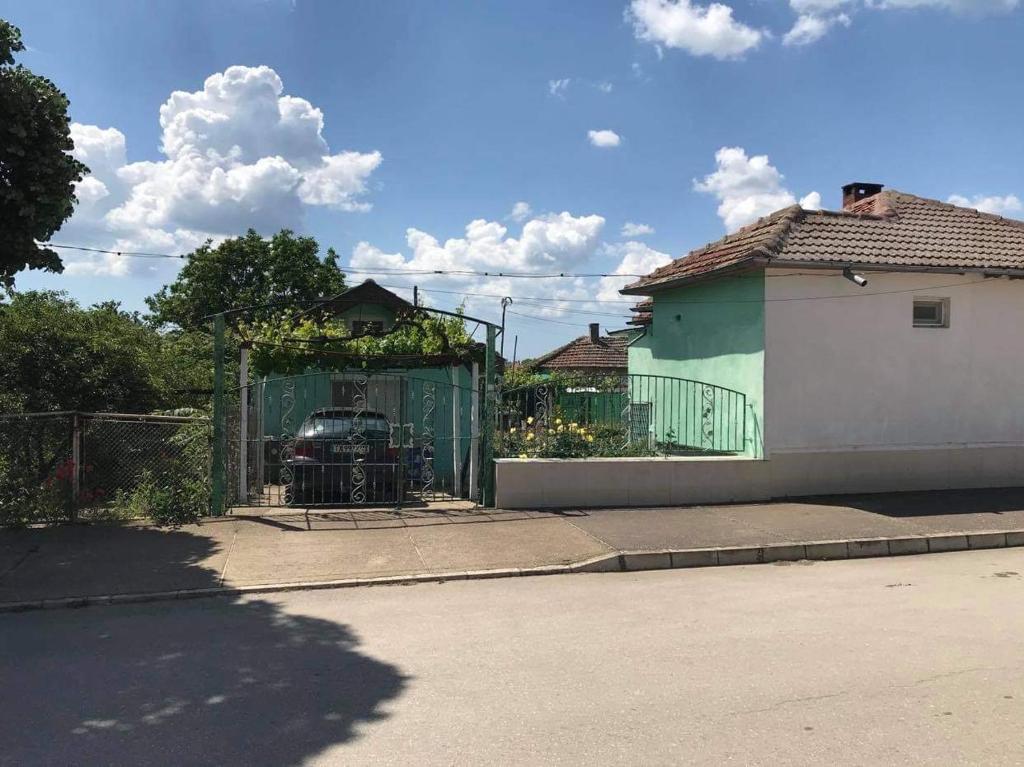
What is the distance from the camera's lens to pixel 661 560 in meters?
8.27

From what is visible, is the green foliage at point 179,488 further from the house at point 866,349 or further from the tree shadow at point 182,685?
Answer: the house at point 866,349

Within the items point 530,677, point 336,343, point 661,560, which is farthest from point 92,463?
point 530,677

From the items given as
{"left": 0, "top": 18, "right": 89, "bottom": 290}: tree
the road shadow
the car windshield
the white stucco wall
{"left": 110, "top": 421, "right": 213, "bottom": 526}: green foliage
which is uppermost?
{"left": 0, "top": 18, "right": 89, "bottom": 290}: tree

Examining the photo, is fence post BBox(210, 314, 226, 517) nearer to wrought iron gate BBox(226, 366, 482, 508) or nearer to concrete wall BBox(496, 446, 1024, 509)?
wrought iron gate BBox(226, 366, 482, 508)

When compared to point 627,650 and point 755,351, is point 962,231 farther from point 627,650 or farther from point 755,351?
point 627,650

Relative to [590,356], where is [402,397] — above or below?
below

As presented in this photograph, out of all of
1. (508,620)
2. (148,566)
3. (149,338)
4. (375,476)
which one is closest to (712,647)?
(508,620)

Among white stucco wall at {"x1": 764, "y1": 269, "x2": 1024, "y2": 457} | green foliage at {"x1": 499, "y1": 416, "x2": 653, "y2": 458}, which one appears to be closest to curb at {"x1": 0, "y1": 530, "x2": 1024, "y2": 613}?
white stucco wall at {"x1": 764, "y1": 269, "x2": 1024, "y2": 457}

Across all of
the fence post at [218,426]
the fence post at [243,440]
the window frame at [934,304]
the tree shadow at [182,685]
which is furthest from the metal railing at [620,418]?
the tree shadow at [182,685]

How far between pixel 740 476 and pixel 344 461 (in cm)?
576

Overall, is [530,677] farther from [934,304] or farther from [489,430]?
[934,304]

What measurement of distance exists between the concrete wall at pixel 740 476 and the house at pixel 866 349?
0.11 feet

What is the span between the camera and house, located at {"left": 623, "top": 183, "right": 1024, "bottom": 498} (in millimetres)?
11617

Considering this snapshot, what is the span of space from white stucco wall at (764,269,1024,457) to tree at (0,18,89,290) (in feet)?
30.5
